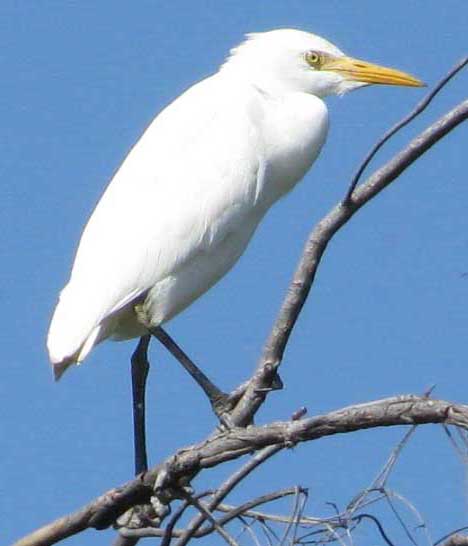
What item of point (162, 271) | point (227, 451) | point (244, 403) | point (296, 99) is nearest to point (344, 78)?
point (296, 99)

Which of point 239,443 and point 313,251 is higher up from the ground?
point 313,251

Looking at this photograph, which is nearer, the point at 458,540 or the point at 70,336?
the point at 458,540

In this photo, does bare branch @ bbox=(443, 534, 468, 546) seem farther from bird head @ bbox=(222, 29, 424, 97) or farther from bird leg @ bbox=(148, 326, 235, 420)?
bird head @ bbox=(222, 29, 424, 97)

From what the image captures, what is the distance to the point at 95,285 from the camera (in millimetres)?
4879

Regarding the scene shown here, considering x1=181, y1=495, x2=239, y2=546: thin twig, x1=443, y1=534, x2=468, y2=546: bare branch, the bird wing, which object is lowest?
x1=443, y1=534, x2=468, y2=546: bare branch

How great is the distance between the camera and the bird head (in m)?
5.71

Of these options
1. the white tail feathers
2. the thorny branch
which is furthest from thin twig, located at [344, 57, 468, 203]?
the white tail feathers

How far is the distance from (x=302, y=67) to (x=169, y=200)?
98 centimetres

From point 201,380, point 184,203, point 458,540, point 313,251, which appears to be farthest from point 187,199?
point 458,540

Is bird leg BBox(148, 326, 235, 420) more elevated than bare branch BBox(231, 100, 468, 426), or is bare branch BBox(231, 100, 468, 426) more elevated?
bird leg BBox(148, 326, 235, 420)

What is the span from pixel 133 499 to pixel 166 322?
125 cm

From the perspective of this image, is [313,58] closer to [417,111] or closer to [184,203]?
[184,203]

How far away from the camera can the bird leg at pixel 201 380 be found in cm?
485

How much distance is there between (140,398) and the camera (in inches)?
209
